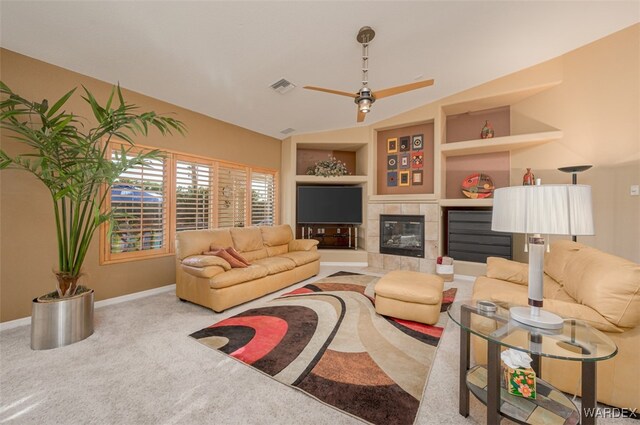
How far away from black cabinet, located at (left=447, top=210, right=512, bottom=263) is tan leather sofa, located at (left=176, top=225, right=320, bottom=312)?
2.62 meters

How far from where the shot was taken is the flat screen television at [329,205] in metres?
5.75

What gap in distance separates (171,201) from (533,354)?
14.8 feet

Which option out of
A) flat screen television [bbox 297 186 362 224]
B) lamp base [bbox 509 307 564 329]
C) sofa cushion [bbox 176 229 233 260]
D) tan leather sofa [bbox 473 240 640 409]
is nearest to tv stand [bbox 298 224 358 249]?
flat screen television [bbox 297 186 362 224]

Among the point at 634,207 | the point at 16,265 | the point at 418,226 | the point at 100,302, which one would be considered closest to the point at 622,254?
the point at 634,207

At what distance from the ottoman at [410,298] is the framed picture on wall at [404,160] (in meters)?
3.11

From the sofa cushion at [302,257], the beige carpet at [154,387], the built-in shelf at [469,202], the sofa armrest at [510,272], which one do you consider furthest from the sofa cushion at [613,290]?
the sofa cushion at [302,257]

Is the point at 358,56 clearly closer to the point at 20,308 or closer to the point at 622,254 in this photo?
the point at 622,254

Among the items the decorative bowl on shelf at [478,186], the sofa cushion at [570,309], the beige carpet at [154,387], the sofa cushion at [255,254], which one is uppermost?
the decorative bowl on shelf at [478,186]

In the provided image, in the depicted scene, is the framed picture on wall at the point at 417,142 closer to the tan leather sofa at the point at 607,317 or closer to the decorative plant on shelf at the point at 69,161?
the tan leather sofa at the point at 607,317

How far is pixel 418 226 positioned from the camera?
496 centimetres

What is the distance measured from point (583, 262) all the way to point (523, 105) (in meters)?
3.63

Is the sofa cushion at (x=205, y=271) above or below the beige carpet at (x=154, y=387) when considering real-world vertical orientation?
above

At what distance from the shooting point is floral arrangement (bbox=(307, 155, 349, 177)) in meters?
5.73

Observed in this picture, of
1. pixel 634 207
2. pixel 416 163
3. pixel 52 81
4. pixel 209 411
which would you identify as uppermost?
pixel 52 81
